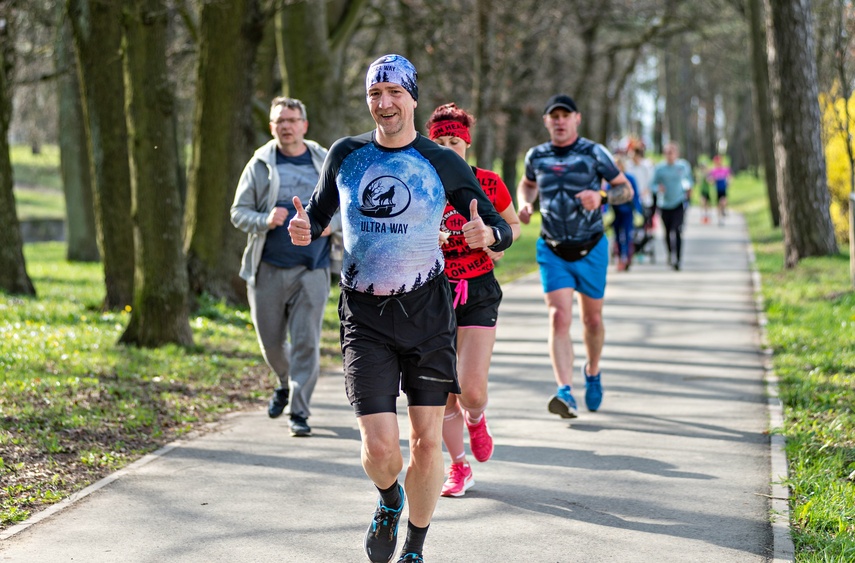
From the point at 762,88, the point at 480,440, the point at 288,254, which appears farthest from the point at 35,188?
the point at 480,440

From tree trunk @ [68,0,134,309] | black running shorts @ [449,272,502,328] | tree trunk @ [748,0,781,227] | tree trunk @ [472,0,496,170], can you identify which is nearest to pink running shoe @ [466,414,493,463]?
black running shorts @ [449,272,502,328]

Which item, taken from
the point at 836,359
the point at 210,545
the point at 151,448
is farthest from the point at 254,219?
the point at 836,359

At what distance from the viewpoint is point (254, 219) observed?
7.92 metres

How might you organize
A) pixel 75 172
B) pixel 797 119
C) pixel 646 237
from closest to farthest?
pixel 797 119 < pixel 646 237 < pixel 75 172

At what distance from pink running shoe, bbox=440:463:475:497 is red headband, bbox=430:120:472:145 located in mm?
1758

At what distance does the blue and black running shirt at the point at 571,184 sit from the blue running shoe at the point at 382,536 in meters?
3.81

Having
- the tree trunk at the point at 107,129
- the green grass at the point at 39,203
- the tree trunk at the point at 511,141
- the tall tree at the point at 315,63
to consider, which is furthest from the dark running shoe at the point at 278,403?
the green grass at the point at 39,203

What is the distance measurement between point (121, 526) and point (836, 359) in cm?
651

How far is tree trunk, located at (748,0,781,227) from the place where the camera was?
1040 inches

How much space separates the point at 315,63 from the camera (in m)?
16.3

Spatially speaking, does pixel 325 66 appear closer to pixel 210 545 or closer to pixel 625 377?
pixel 625 377

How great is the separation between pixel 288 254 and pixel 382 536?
337cm

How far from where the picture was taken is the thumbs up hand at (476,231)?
15.6 ft

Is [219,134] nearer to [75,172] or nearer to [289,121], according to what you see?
[289,121]
